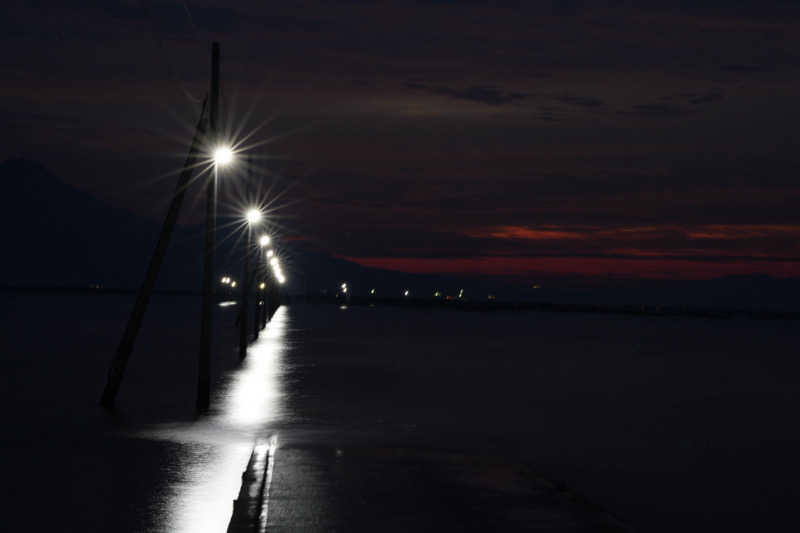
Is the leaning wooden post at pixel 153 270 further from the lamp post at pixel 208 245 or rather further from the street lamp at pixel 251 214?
the street lamp at pixel 251 214

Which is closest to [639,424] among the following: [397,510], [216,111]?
[216,111]

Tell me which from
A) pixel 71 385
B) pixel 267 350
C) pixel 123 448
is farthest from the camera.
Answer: pixel 267 350

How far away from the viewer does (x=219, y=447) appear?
18453 millimetres

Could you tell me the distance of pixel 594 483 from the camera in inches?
665

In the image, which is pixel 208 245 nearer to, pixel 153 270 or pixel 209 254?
pixel 209 254

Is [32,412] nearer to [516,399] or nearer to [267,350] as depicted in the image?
[516,399]

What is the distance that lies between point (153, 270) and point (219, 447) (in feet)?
25.2

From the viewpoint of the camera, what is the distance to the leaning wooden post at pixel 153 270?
2355 cm

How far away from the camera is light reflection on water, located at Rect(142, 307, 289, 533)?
41.3ft

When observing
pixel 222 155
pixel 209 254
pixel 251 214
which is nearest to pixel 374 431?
pixel 209 254

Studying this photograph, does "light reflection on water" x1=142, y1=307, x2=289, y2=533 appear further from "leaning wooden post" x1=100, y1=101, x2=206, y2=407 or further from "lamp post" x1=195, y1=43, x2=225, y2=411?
"leaning wooden post" x1=100, y1=101, x2=206, y2=407

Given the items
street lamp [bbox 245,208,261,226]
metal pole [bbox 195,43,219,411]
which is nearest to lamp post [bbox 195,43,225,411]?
metal pole [bbox 195,43,219,411]

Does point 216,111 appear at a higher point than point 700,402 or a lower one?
higher

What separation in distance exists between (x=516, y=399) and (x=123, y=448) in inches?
591
